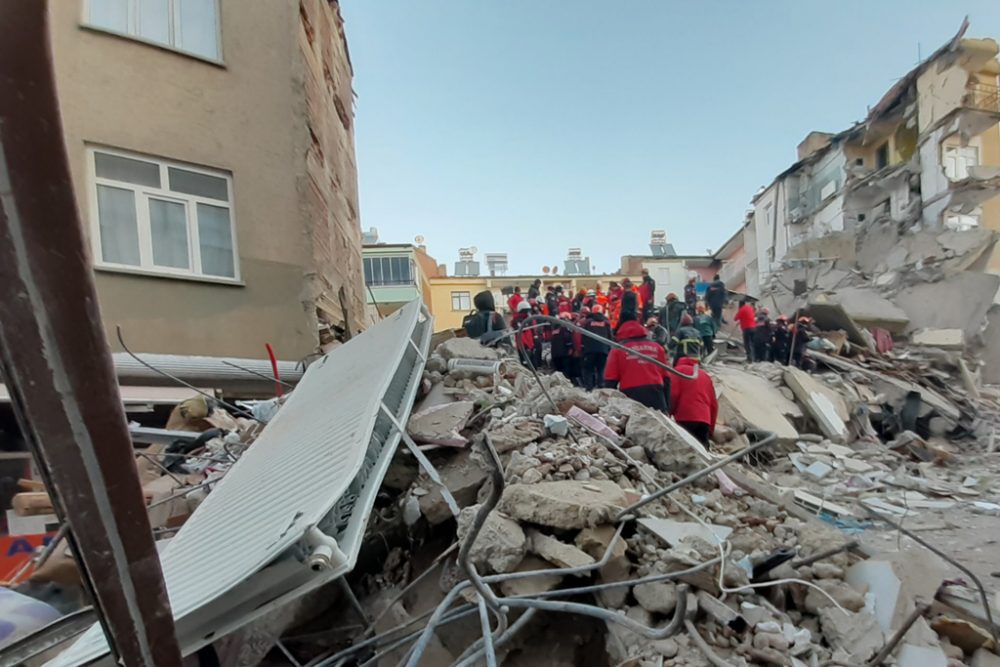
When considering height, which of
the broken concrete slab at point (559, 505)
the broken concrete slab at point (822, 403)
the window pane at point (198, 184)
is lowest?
the broken concrete slab at point (822, 403)

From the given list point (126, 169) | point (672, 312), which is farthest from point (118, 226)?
point (672, 312)

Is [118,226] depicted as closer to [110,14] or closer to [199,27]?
[110,14]

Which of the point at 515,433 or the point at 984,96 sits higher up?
the point at 984,96

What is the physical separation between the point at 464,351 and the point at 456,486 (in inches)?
89.8

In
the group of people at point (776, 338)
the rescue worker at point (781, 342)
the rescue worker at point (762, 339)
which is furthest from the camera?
the rescue worker at point (762, 339)

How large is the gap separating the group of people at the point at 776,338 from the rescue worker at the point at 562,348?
15.9 ft

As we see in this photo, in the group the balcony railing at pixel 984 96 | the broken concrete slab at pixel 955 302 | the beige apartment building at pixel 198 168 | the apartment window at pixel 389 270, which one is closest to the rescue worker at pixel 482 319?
the beige apartment building at pixel 198 168

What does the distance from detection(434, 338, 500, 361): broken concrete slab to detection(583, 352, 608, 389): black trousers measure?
2911mm

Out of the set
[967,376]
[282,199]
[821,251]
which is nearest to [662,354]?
[282,199]

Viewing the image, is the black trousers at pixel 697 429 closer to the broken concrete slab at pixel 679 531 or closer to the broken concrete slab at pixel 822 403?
the broken concrete slab at pixel 679 531

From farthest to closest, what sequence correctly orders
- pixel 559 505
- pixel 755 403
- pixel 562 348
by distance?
1. pixel 562 348
2. pixel 755 403
3. pixel 559 505

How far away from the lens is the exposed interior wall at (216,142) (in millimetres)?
5793

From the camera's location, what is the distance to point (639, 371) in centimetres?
465

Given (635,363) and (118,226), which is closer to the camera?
(635,363)
